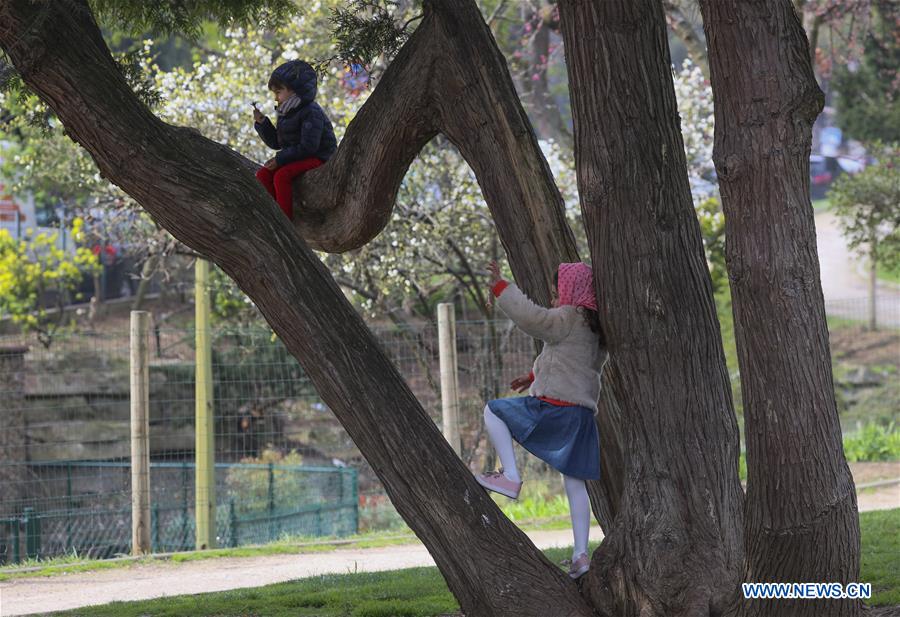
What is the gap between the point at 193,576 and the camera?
8.87m

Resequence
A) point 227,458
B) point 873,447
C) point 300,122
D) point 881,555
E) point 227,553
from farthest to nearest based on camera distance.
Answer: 1. point 873,447
2. point 227,458
3. point 227,553
4. point 881,555
5. point 300,122

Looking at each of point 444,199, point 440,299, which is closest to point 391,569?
point 444,199

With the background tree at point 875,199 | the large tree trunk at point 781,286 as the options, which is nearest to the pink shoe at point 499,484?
the large tree trunk at point 781,286

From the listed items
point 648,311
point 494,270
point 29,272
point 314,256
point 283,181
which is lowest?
point 648,311

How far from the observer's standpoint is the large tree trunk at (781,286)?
5105 mm

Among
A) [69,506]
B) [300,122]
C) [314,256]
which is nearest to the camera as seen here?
[314,256]

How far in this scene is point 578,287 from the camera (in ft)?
16.6

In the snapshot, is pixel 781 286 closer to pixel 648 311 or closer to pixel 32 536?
pixel 648 311

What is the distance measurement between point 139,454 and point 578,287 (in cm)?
611

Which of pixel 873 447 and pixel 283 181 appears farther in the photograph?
pixel 873 447

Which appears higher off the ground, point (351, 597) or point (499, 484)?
point (499, 484)

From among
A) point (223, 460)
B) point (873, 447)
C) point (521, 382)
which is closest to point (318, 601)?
point (521, 382)

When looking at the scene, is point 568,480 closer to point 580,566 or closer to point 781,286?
point 580,566

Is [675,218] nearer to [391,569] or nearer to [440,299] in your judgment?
[391,569]
